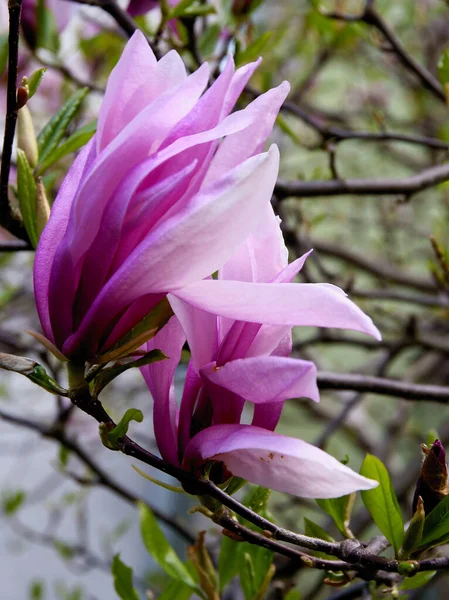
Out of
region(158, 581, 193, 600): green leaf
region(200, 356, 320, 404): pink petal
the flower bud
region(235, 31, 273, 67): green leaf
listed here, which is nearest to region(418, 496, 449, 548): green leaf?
the flower bud

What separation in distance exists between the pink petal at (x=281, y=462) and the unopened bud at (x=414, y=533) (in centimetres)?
8

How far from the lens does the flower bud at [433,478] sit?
320mm

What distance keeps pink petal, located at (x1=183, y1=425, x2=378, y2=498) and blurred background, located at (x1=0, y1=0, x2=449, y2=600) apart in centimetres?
12

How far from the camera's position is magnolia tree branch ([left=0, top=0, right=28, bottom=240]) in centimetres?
32

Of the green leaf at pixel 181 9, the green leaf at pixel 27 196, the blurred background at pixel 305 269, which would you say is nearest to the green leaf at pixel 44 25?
the blurred background at pixel 305 269

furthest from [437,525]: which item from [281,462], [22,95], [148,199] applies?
[22,95]

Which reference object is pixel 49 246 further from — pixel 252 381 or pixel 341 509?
pixel 341 509

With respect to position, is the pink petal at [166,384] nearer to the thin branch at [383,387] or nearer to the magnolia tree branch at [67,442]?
the thin branch at [383,387]

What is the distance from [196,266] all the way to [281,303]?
0.04 m

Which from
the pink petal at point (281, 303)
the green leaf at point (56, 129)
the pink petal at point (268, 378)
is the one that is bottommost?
the pink petal at point (268, 378)

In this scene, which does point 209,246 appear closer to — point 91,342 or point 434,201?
point 91,342

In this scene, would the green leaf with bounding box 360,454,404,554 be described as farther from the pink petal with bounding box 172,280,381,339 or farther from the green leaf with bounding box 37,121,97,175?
the green leaf with bounding box 37,121,97,175

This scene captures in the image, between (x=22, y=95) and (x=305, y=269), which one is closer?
(x=22, y=95)

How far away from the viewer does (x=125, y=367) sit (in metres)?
0.29
